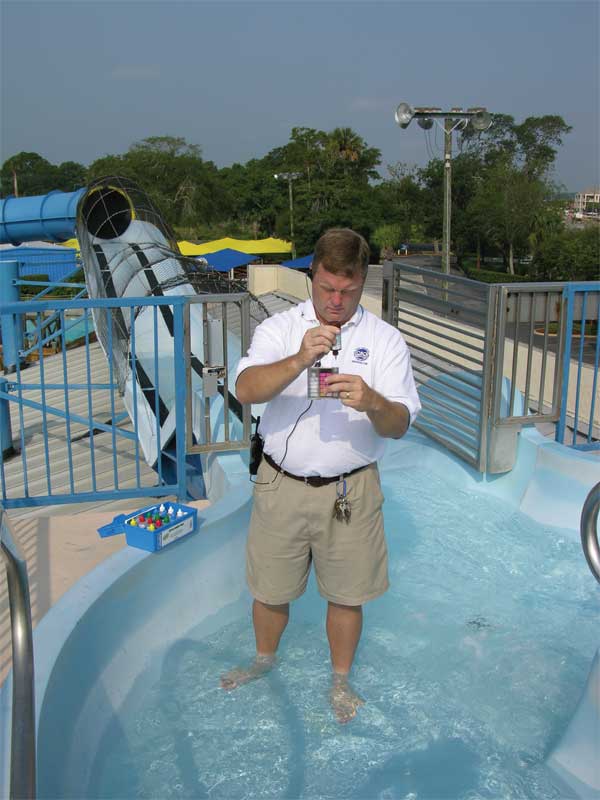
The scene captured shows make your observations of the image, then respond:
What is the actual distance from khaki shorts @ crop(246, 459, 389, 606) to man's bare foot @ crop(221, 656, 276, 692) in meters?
0.34

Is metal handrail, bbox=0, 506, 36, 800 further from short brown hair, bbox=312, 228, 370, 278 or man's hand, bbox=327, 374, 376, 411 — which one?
short brown hair, bbox=312, 228, 370, 278

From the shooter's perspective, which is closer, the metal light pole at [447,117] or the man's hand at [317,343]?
the man's hand at [317,343]

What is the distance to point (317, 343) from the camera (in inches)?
87.4

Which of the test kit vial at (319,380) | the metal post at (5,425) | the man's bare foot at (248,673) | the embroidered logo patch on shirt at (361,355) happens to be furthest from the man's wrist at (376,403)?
the metal post at (5,425)

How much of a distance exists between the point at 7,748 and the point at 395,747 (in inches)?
53.2

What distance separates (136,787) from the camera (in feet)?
7.57

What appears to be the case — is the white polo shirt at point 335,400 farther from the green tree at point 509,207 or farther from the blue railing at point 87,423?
the green tree at point 509,207

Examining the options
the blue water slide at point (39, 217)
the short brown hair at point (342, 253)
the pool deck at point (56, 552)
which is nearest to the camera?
the short brown hair at point (342, 253)

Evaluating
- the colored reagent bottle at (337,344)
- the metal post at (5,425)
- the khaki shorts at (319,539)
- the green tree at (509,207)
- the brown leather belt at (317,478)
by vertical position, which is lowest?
the metal post at (5,425)

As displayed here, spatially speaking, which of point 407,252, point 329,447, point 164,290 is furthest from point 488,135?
point 329,447

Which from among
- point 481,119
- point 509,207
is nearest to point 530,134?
point 509,207

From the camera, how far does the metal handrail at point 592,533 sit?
1950 mm

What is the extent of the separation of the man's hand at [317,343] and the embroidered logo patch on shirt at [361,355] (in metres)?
0.25

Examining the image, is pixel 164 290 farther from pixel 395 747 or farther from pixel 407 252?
pixel 407 252
